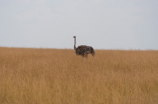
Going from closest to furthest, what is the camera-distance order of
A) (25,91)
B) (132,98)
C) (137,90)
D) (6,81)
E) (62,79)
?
1. (132,98)
2. (25,91)
3. (137,90)
4. (6,81)
5. (62,79)

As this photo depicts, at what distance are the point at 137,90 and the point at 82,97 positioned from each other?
1422 millimetres

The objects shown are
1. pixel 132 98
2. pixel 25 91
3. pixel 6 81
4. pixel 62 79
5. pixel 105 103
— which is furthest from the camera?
pixel 62 79

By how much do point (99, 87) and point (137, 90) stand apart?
2.93 feet

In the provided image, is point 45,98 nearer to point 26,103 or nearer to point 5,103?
point 26,103

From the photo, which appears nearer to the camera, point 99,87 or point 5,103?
point 5,103

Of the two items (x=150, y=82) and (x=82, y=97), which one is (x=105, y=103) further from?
(x=150, y=82)

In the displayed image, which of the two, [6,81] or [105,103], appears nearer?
[105,103]

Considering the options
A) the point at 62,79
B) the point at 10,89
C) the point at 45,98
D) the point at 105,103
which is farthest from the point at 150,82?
the point at 10,89

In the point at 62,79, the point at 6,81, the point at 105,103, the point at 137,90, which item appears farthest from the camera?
the point at 62,79

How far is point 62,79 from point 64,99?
4.89 ft

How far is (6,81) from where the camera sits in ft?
14.8

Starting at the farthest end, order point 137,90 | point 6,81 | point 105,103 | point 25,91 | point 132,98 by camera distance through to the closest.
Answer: point 6,81, point 137,90, point 25,91, point 132,98, point 105,103

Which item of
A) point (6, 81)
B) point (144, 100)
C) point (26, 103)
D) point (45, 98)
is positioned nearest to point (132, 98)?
point (144, 100)

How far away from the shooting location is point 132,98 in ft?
11.7
